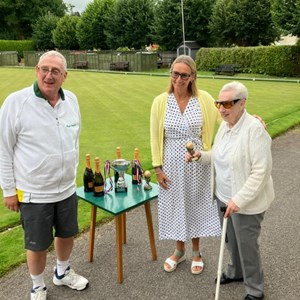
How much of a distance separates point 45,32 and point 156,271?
58789mm

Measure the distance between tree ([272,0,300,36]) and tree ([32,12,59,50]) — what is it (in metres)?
40.3

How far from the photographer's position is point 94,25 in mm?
48094

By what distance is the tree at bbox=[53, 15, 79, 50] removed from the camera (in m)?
51.2

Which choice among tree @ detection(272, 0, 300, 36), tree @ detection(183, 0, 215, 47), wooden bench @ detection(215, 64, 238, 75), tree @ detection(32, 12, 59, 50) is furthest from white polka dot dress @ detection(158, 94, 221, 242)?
tree @ detection(32, 12, 59, 50)

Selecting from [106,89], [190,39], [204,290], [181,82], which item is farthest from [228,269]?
[190,39]

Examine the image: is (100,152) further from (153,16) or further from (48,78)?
(153,16)

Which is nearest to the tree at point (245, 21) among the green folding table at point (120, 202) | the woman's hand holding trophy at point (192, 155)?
the green folding table at point (120, 202)

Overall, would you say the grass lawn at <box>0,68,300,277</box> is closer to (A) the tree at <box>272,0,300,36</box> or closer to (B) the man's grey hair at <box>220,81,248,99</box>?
(B) the man's grey hair at <box>220,81,248,99</box>

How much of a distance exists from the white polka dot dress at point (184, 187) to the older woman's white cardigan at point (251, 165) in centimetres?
71

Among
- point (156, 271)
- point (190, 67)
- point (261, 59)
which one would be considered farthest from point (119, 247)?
point (261, 59)

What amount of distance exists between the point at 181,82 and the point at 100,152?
16.5 ft

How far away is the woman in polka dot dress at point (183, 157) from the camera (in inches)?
144

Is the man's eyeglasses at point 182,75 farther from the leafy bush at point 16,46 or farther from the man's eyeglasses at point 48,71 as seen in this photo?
the leafy bush at point 16,46

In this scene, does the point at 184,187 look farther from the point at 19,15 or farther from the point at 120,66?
the point at 19,15
